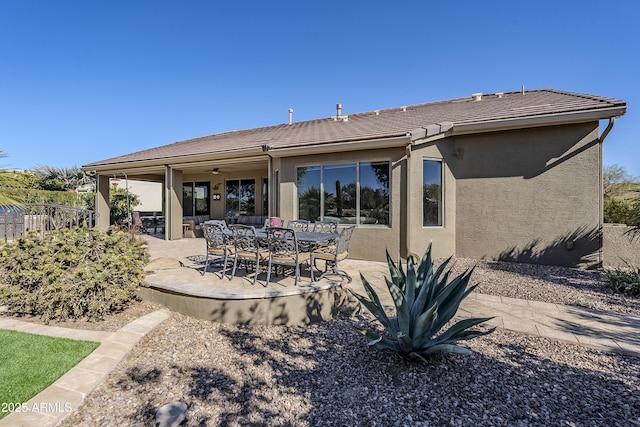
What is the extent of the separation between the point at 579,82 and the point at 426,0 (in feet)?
25.7

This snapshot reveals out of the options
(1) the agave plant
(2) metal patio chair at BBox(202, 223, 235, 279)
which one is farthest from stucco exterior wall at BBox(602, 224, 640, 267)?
(2) metal patio chair at BBox(202, 223, 235, 279)

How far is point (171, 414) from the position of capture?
2363 millimetres

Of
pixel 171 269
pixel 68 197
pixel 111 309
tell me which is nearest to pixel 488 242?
pixel 171 269

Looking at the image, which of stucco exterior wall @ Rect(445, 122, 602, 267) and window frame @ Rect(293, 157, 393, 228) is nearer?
stucco exterior wall @ Rect(445, 122, 602, 267)

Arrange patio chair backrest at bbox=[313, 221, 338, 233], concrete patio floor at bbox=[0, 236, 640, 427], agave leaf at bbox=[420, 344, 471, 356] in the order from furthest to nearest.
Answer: patio chair backrest at bbox=[313, 221, 338, 233] → agave leaf at bbox=[420, 344, 471, 356] → concrete patio floor at bbox=[0, 236, 640, 427]

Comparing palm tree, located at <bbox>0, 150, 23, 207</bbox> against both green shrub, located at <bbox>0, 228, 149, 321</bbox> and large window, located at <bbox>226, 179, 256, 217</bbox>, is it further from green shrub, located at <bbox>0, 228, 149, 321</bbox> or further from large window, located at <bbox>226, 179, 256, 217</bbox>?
large window, located at <bbox>226, 179, 256, 217</bbox>

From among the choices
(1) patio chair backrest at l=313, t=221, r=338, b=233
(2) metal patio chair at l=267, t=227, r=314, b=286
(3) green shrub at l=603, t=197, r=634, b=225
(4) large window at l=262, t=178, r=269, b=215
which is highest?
(4) large window at l=262, t=178, r=269, b=215

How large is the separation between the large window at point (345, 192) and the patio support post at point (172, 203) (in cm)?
570

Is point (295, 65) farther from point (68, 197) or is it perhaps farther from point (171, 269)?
point (68, 197)

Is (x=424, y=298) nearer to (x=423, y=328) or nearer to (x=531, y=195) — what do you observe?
(x=423, y=328)

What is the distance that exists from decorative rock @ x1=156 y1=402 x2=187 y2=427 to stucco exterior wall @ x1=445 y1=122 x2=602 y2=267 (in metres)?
8.33

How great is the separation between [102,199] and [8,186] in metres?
11.7

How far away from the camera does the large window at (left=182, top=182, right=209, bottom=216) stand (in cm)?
1617

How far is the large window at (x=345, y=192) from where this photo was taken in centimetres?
805
